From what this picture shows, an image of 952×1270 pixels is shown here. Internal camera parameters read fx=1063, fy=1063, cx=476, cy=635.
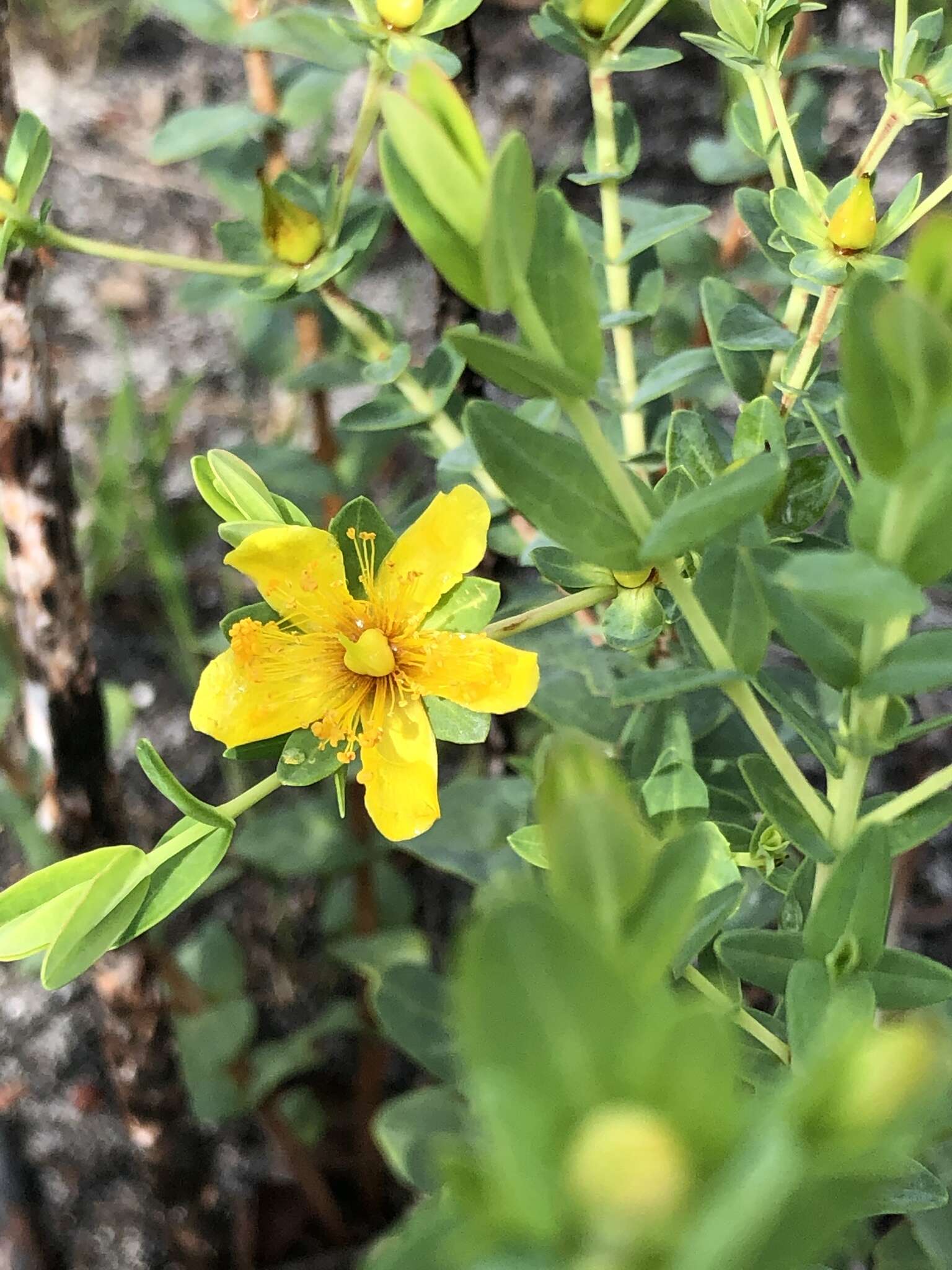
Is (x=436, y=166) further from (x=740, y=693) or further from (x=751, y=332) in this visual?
(x=751, y=332)

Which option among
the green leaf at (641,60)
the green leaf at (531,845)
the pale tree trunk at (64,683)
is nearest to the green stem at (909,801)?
the green leaf at (531,845)

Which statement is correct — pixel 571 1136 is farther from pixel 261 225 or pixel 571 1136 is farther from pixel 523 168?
pixel 261 225

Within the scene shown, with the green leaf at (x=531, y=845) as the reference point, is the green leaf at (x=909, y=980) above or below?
below

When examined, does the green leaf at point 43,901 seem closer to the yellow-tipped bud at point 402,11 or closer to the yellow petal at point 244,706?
the yellow petal at point 244,706

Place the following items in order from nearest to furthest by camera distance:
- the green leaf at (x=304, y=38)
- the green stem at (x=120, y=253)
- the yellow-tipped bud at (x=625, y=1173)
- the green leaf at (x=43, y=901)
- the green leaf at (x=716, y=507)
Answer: the yellow-tipped bud at (x=625, y=1173) → the green leaf at (x=716, y=507) → the green leaf at (x=43, y=901) → the green stem at (x=120, y=253) → the green leaf at (x=304, y=38)

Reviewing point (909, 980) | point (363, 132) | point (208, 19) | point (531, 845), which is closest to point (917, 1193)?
point (909, 980)

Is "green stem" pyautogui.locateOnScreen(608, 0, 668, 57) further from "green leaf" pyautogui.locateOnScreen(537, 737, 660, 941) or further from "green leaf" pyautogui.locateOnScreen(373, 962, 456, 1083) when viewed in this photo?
"green leaf" pyautogui.locateOnScreen(373, 962, 456, 1083)

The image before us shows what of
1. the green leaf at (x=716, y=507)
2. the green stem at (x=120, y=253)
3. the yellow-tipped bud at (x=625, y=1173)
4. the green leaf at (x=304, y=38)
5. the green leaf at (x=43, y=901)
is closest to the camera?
the yellow-tipped bud at (x=625, y=1173)
